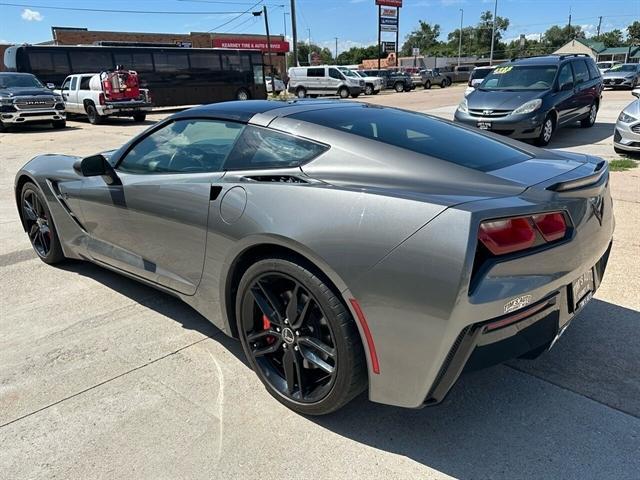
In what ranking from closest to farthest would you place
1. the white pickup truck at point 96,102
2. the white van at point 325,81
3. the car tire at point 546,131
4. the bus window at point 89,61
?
the car tire at point 546,131 < the white pickup truck at point 96,102 < the bus window at point 89,61 < the white van at point 325,81

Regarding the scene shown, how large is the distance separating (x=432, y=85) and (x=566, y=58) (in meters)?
34.8

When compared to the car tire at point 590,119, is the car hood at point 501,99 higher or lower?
higher

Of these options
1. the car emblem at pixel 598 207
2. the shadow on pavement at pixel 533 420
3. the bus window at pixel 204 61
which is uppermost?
the bus window at pixel 204 61

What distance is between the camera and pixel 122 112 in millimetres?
19188

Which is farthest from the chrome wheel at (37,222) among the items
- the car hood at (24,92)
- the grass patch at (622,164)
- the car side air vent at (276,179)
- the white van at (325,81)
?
the white van at (325,81)

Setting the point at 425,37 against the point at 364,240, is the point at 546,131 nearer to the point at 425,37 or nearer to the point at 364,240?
the point at 364,240

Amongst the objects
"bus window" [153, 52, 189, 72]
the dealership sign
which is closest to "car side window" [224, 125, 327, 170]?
"bus window" [153, 52, 189, 72]

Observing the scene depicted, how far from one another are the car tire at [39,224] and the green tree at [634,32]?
134 meters

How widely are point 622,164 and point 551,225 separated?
7012mm

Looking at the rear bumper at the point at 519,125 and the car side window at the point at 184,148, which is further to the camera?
the rear bumper at the point at 519,125

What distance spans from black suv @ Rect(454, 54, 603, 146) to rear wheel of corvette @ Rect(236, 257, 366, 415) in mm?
8434

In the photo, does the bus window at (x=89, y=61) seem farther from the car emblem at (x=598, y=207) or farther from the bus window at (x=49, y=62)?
the car emblem at (x=598, y=207)

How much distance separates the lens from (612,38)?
125750 millimetres

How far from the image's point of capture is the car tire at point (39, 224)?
4.23m
